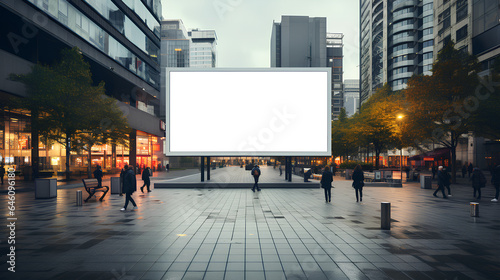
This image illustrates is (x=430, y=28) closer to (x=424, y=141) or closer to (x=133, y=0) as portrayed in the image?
(x=424, y=141)

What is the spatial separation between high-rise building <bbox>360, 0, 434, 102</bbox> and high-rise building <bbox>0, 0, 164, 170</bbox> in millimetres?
64172

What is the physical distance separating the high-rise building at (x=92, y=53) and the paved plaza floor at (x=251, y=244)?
1960 centimetres

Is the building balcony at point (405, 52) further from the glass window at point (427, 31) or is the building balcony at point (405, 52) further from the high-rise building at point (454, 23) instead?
the high-rise building at point (454, 23)

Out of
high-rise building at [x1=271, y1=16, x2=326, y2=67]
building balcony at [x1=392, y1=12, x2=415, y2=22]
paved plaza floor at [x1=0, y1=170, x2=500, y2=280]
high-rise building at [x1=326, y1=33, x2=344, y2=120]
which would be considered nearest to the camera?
paved plaza floor at [x1=0, y1=170, x2=500, y2=280]

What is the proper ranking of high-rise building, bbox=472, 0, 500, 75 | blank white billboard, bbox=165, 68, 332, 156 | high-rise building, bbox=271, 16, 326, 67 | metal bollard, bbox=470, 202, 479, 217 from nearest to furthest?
metal bollard, bbox=470, 202, 479, 217 < blank white billboard, bbox=165, 68, 332, 156 < high-rise building, bbox=472, 0, 500, 75 < high-rise building, bbox=271, 16, 326, 67

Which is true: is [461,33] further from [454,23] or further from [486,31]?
[486,31]

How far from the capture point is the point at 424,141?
90.1ft

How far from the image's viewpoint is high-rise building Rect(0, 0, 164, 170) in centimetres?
2333

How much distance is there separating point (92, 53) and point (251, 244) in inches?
1279

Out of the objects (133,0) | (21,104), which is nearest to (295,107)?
(21,104)

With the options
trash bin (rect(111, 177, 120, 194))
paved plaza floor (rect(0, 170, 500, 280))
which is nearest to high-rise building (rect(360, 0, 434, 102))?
paved plaza floor (rect(0, 170, 500, 280))

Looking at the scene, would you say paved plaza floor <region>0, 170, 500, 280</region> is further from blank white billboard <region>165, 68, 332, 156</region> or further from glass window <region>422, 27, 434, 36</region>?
glass window <region>422, 27, 434, 36</region>

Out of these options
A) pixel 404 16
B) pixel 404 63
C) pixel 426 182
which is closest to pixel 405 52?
pixel 404 63

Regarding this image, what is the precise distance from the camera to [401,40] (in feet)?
242
